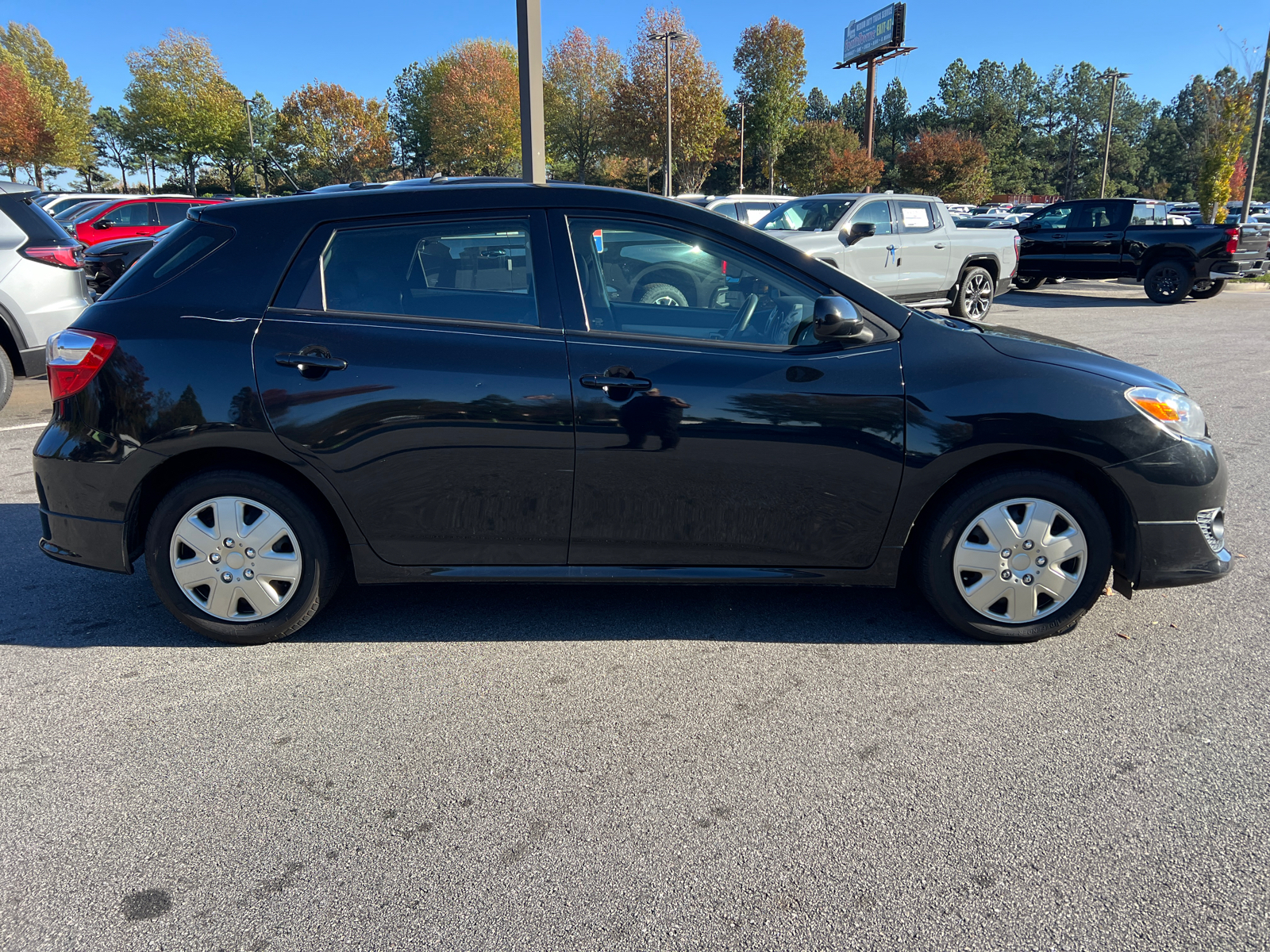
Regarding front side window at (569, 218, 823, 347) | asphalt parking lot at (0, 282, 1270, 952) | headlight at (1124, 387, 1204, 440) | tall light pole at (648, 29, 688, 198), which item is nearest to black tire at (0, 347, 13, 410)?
asphalt parking lot at (0, 282, 1270, 952)

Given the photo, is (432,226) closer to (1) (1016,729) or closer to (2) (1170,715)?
(1) (1016,729)

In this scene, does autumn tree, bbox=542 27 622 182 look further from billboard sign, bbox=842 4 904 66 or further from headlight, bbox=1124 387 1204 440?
headlight, bbox=1124 387 1204 440

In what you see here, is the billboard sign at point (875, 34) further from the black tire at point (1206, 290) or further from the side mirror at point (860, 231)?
the side mirror at point (860, 231)

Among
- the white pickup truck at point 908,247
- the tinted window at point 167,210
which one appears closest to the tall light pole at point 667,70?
the tinted window at point 167,210

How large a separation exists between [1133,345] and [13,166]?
2177 inches

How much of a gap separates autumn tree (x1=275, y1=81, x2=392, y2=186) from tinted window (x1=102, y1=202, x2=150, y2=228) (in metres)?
46.0

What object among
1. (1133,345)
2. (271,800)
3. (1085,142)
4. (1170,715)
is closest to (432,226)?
(271,800)

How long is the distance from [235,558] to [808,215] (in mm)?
11274

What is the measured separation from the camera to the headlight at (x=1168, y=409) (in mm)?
3422

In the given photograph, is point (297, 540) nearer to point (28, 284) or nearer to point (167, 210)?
point (28, 284)

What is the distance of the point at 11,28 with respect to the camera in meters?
51.7

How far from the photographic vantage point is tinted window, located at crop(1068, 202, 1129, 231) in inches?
681

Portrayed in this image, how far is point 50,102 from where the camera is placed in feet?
157

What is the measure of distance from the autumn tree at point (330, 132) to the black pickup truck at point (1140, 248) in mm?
52670
